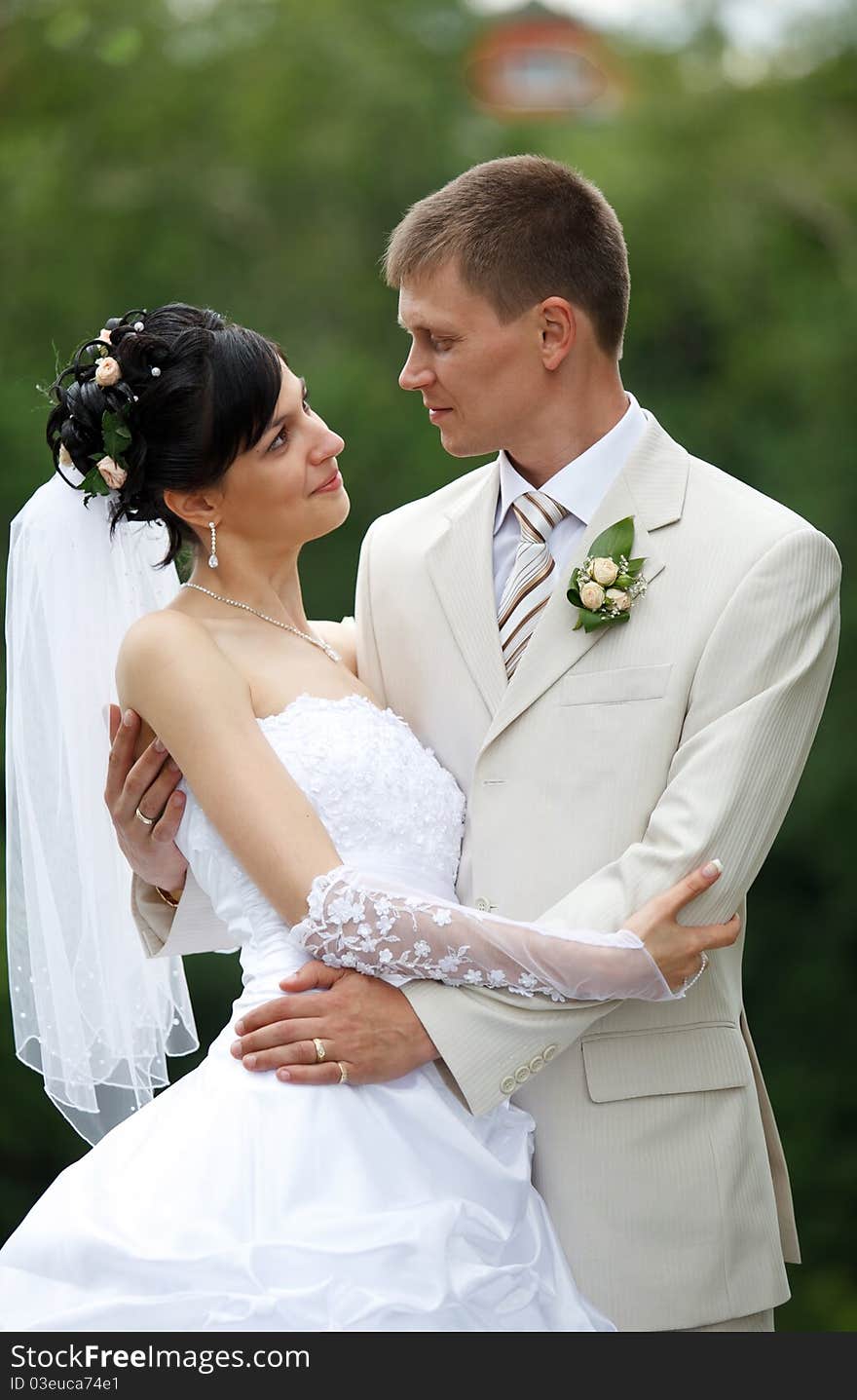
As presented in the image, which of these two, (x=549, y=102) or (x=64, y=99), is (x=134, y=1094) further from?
(x=549, y=102)

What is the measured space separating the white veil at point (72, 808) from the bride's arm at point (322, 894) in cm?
36

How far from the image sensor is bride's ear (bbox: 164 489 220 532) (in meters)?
3.57

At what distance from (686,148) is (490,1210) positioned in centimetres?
1403

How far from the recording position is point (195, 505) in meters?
3.59

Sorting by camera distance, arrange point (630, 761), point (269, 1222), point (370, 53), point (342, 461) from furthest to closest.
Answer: point (370, 53), point (342, 461), point (630, 761), point (269, 1222)

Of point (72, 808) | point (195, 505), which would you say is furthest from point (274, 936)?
point (195, 505)

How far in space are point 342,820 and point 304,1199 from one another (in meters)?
0.72

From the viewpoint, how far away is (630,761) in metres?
3.27

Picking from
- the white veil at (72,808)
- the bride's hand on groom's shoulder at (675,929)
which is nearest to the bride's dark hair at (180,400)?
the white veil at (72,808)

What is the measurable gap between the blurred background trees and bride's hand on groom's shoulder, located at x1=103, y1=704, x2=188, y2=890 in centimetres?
705
